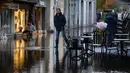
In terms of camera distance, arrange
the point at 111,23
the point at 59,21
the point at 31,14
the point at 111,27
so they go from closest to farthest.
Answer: the point at 111,23, the point at 111,27, the point at 59,21, the point at 31,14

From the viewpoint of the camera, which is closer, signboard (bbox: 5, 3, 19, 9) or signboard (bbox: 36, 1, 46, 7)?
signboard (bbox: 5, 3, 19, 9)

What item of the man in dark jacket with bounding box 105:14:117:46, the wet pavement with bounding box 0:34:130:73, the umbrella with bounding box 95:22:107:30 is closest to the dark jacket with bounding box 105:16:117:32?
the man in dark jacket with bounding box 105:14:117:46

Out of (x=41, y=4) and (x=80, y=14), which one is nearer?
(x=41, y=4)

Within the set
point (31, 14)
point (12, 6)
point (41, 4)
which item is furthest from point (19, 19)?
point (41, 4)

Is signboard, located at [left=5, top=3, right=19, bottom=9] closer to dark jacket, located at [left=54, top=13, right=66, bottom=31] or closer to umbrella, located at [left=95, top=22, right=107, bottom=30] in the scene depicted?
dark jacket, located at [left=54, top=13, right=66, bottom=31]

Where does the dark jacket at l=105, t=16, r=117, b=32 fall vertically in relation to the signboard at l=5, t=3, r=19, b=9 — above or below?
below

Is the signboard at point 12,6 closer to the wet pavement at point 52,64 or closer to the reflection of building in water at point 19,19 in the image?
the reflection of building in water at point 19,19

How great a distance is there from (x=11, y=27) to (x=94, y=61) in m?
25.5

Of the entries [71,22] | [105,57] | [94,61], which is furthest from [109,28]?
[71,22]

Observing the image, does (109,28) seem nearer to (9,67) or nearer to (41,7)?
(9,67)

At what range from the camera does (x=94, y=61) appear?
19.5m

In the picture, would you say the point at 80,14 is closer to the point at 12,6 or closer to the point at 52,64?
the point at 12,6

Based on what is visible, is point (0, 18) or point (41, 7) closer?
point (0, 18)

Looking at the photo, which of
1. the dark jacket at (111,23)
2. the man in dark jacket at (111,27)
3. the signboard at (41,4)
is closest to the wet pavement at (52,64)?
the man in dark jacket at (111,27)
